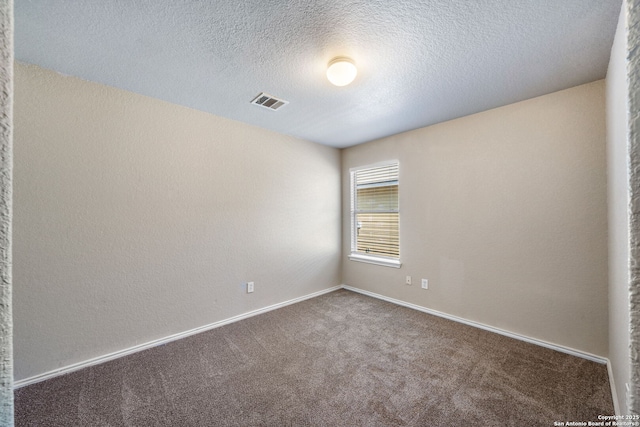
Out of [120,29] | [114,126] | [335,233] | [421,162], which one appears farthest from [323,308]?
[120,29]

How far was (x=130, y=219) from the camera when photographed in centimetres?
237

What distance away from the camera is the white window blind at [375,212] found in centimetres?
368

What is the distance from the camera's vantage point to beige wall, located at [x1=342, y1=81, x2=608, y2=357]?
2.21 metres

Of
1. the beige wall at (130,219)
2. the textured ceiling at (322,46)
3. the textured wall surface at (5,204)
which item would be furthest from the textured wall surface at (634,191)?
the beige wall at (130,219)

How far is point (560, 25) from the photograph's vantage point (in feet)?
5.21

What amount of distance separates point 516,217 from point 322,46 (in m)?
2.37

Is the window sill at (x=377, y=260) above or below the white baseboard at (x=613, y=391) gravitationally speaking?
above

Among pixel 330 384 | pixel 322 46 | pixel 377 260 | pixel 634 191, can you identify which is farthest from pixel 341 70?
pixel 377 260

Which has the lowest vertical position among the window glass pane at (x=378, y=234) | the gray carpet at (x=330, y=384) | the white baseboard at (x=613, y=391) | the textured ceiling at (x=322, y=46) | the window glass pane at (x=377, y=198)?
the gray carpet at (x=330, y=384)

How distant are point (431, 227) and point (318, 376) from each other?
2.09 m

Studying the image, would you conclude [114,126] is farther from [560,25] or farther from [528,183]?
[528,183]

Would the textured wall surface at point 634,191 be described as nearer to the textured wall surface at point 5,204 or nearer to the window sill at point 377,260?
the textured wall surface at point 5,204

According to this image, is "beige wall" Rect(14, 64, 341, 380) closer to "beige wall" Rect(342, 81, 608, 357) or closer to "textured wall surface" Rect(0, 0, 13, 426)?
"beige wall" Rect(342, 81, 608, 357)

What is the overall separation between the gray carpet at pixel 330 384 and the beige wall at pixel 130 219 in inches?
13.0
